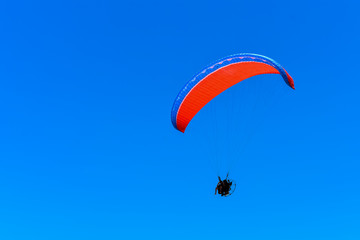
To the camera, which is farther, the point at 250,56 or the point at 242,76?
the point at 242,76

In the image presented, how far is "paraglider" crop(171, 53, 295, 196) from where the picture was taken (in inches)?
1013

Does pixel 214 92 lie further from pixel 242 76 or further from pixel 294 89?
pixel 294 89

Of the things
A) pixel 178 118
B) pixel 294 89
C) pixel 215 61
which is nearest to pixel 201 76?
pixel 215 61

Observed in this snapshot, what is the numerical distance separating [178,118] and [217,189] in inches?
211

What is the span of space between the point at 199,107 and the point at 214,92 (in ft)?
4.43

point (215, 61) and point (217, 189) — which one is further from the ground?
point (215, 61)

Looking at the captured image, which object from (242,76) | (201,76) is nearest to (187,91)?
(201,76)

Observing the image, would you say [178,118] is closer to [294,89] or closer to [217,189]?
[217,189]

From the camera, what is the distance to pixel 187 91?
87.4ft

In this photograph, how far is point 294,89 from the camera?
2661 cm

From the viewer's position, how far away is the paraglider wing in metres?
25.7

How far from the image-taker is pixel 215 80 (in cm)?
2680

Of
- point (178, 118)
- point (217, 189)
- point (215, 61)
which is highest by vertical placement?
point (215, 61)

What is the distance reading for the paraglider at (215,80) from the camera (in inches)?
1013
